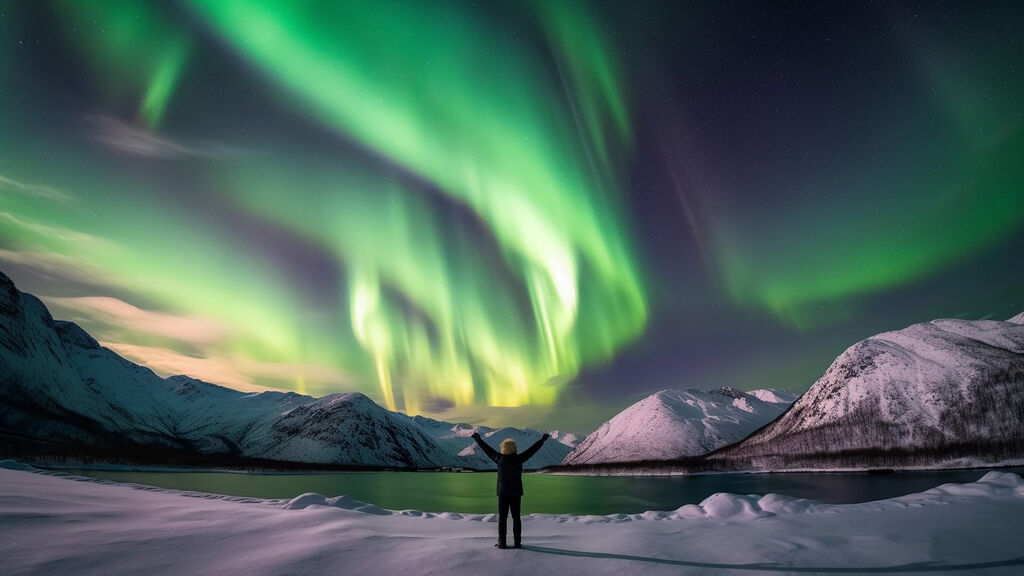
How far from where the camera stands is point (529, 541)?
16.8 meters

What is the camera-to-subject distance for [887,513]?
1964 centimetres

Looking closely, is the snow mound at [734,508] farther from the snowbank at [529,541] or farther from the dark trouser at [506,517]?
the dark trouser at [506,517]

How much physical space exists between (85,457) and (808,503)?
263998mm

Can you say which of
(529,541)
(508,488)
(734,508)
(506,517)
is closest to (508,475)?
(508,488)

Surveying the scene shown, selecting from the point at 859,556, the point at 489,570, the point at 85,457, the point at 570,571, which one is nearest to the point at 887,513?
the point at 859,556

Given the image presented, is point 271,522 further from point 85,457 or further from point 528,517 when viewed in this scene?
point 85,457

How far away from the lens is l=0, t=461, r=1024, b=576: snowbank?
1230 centimetres

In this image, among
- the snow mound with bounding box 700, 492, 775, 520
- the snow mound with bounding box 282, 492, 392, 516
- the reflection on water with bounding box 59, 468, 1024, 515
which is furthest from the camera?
the reflection on water with bounding box 59, 468, 1024, 515

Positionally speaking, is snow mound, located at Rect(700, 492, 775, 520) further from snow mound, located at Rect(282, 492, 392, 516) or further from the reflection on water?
the reflection on water

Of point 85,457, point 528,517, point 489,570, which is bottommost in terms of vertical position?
point 85,457

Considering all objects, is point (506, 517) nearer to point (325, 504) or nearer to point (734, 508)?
point (734, 508)

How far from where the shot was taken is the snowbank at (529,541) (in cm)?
1230

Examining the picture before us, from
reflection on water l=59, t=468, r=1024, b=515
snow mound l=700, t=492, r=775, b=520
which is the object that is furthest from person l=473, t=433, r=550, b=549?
reflection on water l=59, t=468, r=1024, b=515

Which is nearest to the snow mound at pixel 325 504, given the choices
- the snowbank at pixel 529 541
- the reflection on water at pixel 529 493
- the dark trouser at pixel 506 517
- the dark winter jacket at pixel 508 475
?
the snowbank at pixel 529 541
